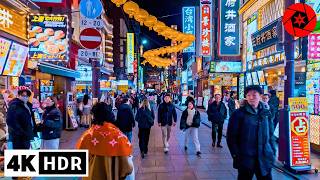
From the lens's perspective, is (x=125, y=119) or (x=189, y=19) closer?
(x=125, y=119)

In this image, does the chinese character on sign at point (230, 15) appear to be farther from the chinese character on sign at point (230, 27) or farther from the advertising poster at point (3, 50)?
the advertising poster at point (3, 50)

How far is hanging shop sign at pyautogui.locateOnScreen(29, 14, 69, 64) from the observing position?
12.9 m

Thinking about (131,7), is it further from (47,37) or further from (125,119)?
(125,119)

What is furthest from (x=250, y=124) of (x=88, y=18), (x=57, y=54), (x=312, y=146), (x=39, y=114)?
(x=57, y=54)

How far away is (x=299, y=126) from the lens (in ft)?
28.8

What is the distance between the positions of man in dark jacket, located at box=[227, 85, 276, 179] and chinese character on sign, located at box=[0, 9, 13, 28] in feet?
24.7

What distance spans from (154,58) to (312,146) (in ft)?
70.3

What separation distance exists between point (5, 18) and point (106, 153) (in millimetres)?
7544

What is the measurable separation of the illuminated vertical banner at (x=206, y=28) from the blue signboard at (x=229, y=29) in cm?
495

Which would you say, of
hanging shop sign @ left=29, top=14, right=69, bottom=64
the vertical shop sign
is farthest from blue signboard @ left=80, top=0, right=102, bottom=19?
the vertical shop sign

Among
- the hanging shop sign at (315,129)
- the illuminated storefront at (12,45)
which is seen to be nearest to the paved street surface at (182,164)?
the hanging shop sign at (315,129)

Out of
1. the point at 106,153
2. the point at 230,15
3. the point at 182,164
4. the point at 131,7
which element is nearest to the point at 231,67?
the point at 230,15

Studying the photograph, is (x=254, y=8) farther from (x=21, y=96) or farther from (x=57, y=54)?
(x=21, y=96)

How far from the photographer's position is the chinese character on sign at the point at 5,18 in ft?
33.8
